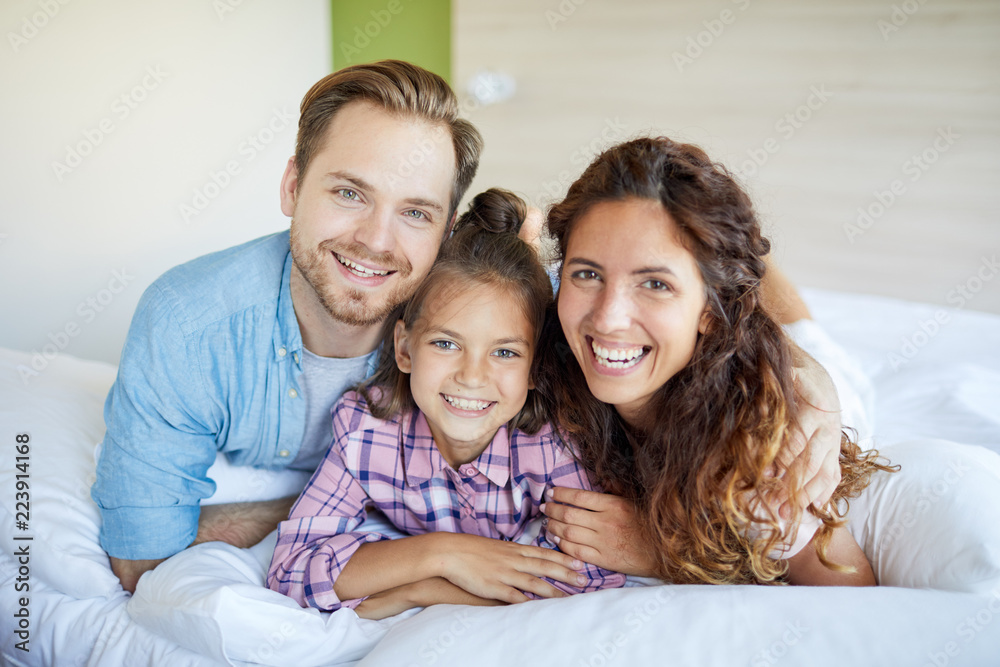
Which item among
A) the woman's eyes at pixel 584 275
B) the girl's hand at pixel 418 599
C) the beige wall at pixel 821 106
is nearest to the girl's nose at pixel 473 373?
the woman's eyes at pixel 584 275

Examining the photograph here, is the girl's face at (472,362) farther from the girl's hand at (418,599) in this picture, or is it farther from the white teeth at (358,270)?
the girl's hand at (418,599)

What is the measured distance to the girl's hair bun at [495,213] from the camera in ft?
4.56

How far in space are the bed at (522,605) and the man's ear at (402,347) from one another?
44 centimetres

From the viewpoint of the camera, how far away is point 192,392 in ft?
4.37

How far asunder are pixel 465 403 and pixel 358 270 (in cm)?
34

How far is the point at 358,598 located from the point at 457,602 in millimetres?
178

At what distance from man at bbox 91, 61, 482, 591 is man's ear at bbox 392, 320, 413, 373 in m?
0.04

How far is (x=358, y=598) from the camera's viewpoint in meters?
1.22

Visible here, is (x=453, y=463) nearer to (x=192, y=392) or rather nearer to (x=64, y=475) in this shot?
(x=192, y=392)

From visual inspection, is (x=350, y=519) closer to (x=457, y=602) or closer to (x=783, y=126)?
(x=457, y=602)

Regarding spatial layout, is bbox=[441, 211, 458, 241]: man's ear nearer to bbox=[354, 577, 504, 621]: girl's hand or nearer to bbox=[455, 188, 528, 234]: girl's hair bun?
bbox=[455, 188, 528, 234]: girl's hair bun

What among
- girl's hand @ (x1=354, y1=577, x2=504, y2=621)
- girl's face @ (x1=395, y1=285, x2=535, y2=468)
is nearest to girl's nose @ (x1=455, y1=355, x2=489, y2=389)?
girl's face @ (x1=395, y1=285, x2=535, y2=468)

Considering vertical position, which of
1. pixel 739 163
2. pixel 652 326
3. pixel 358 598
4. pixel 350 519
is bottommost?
pixel 358 598

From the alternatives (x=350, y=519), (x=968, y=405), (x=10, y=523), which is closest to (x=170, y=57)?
(x=10, y=523)
